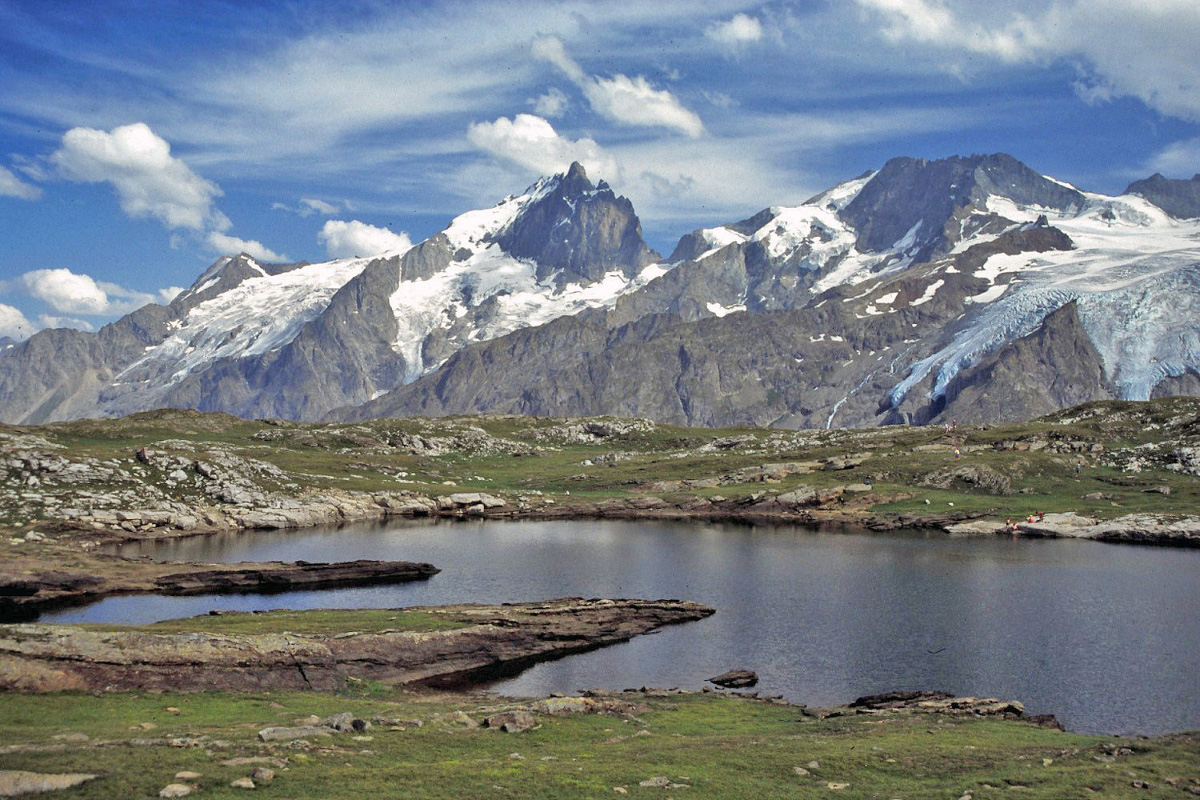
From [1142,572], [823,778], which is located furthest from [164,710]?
[1142,572]

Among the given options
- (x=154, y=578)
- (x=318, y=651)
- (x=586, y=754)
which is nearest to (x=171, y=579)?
(x=154, y=578)

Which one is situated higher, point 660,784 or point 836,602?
point 660,784

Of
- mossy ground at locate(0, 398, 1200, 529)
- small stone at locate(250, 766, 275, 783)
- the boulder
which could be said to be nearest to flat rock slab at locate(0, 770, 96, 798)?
small stone at locate(250, 766, 275, 783)

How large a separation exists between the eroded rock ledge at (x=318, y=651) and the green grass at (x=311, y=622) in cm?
118

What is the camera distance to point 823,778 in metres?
37.2

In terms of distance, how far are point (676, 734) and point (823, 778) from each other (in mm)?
10964

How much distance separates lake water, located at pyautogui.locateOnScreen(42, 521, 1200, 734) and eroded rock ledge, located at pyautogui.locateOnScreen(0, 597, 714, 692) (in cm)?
315

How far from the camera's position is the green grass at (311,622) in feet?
207

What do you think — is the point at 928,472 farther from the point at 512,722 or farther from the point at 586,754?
the point at 586,754

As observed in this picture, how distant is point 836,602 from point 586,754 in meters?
52.0

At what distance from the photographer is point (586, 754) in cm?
4069

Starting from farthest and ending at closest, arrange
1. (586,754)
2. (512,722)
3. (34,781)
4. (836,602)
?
(836,602) → (512,722) → (586,754) → (34,781)

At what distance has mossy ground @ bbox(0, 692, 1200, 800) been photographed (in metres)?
33.5

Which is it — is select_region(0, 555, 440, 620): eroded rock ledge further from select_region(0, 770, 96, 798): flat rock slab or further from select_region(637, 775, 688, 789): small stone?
select_region(637, 775, 688, 789): small stone
